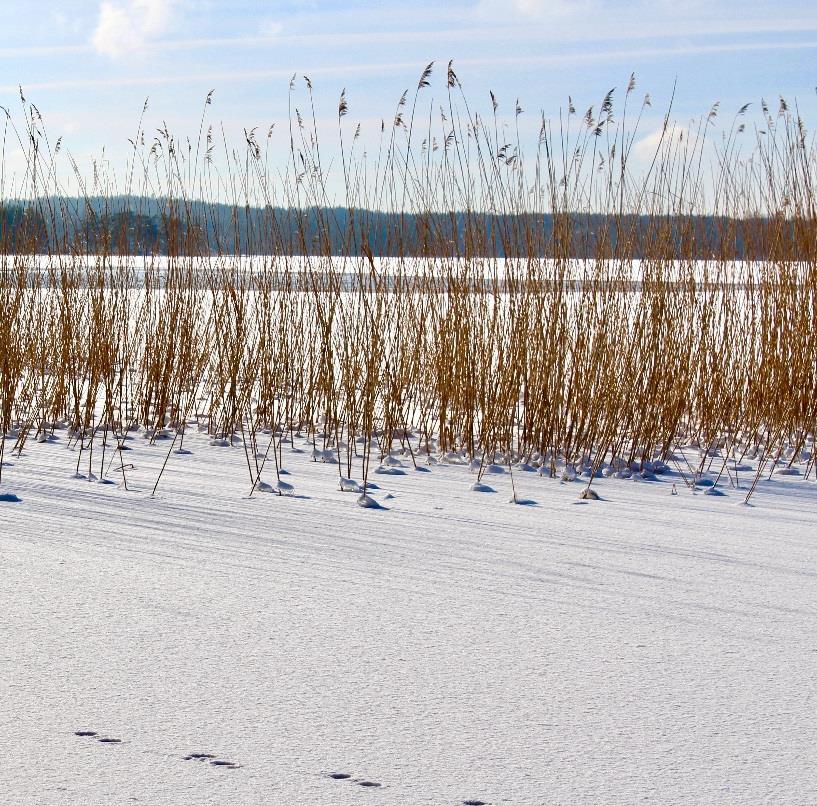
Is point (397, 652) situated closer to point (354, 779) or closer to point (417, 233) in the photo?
point (354, 779)

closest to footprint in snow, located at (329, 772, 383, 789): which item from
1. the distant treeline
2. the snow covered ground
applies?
the snow covered ground

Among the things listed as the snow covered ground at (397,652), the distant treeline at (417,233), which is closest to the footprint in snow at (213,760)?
the snow covered ground at (397,652)

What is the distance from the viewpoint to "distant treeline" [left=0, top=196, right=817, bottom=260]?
2.83m

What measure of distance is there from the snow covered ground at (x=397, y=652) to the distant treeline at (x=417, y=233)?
37.0 inches

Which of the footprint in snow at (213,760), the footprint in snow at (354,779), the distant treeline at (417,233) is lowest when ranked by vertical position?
the footprint in snow at (354,779)

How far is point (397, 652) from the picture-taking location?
1.27 meters

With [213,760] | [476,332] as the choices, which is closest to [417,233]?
[476,332]

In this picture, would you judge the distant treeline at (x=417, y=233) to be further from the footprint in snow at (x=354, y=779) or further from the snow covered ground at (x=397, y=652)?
the footprint in snow at (x=354, y=779)

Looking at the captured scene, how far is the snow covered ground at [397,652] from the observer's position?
0.93 m

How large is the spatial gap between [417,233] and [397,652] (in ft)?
6.02

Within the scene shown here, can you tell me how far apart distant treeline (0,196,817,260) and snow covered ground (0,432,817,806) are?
94cm

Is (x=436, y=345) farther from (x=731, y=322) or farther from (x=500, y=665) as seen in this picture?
(x=500, y=665)

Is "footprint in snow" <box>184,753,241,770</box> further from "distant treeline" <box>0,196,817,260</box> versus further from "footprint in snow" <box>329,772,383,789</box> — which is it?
"distant treeline" <box>0,196,817,260</box>

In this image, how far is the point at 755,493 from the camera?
8.14 ft
